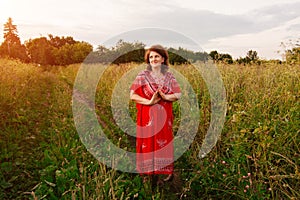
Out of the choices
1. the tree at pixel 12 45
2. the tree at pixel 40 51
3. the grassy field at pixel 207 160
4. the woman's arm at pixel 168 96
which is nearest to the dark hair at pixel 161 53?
the woman's arm at pixel 168 96

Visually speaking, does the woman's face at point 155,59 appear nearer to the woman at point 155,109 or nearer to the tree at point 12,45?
the woman at point 155,109

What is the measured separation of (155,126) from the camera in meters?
3.28

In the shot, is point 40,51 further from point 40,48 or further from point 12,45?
point 12,45

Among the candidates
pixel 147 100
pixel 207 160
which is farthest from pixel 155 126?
pixel 207 160

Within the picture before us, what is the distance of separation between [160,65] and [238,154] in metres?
1.28

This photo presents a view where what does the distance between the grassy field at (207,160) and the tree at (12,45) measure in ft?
135

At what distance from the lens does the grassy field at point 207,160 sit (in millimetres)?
2852

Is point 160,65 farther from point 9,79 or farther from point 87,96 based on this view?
point 87,96

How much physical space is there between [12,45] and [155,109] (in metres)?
50.3

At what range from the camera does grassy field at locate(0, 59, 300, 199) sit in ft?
9.36

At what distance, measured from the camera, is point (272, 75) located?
445 centimetres

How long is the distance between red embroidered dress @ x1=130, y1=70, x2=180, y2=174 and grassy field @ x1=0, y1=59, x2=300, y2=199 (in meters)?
0.25

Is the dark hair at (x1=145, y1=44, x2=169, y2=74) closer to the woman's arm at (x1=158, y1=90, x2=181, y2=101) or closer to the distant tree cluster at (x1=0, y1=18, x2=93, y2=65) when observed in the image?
the woman's arm at (x1=158, y1=90, x2=181, y2=101)

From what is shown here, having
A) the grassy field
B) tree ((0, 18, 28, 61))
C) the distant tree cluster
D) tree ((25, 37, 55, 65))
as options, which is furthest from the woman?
tree ((0, 18, 28, 61))
